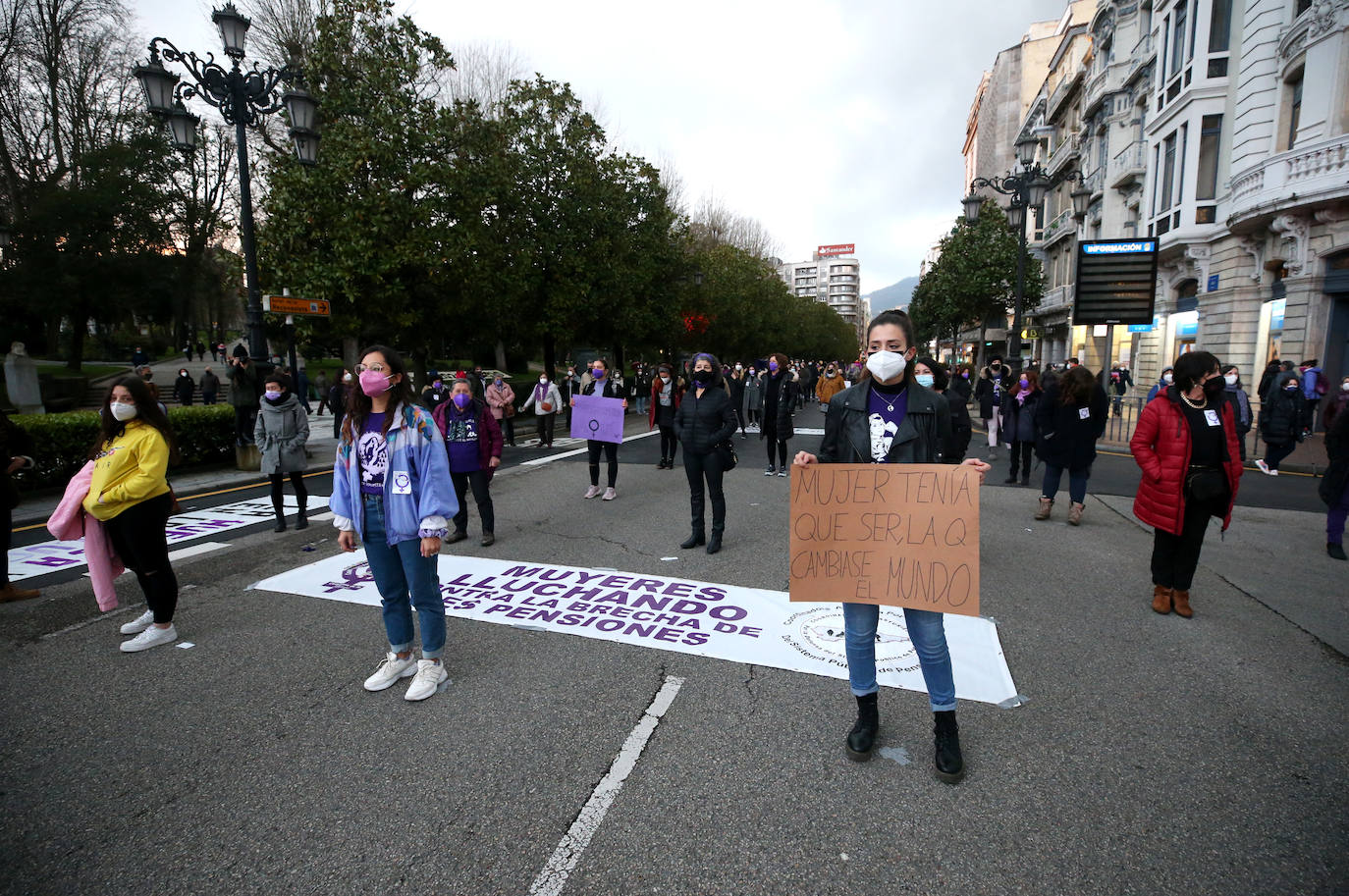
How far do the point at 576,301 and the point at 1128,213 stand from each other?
2429cm

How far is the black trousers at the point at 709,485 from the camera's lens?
669cm

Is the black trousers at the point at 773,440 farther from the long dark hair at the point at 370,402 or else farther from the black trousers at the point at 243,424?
the black trousers at the point at 243,424

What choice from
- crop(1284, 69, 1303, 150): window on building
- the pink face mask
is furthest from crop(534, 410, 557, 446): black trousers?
crop(1284, 69, 1303, 150): window on building

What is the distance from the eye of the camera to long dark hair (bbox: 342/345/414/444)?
365cm

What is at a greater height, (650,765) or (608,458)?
(608,458)

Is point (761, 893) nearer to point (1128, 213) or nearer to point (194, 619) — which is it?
point (194, 619)

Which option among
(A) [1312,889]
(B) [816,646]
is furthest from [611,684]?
(A) [1312,889]

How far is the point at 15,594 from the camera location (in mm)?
5328

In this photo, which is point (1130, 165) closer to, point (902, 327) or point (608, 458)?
point (608, 458)

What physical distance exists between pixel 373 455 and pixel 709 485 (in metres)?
3.59

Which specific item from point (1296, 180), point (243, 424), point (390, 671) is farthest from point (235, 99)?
point (1296, 180)

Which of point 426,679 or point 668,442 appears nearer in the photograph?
point 426,679

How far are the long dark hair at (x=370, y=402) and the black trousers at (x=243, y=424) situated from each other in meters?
9.91

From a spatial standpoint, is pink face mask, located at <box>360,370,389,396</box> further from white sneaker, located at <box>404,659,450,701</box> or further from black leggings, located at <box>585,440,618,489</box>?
black leggings, located at <box>585,440,618,489</box>
